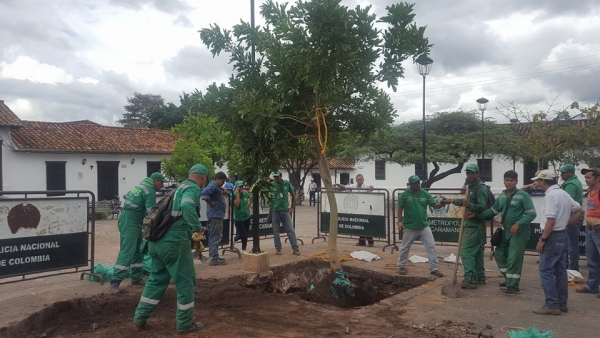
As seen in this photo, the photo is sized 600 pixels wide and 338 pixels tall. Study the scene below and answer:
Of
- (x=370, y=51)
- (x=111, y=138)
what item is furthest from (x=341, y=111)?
(x=111, y=138)

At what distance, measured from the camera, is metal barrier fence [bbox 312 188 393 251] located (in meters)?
10.8

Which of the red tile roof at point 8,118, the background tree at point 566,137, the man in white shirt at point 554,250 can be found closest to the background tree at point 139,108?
the red tile roof at point 8,118

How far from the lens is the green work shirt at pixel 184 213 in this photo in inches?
206

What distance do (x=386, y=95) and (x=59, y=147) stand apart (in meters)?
21.9

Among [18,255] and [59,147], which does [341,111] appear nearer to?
[18,255]

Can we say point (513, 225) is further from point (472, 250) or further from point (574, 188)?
point (574, 188)

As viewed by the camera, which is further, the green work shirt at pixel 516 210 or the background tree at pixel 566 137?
the background tree at pixel 566 137

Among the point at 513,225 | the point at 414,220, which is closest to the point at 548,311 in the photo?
the point at 513,225

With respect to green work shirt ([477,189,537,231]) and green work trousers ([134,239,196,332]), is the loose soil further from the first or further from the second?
green work shirt ([477,189,537,231])

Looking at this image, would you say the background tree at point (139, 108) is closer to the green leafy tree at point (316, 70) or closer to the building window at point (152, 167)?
the building window at point (152, 167)

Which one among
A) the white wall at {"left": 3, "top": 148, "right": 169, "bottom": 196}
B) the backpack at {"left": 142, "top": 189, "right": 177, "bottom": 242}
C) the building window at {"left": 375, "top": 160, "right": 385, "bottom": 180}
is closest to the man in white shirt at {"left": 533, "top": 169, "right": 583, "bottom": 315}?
the backpack at {"left": 142, "top": 189, "right": 177, "bottom": 242}

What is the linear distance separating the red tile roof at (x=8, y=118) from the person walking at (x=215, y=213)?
58.2ft

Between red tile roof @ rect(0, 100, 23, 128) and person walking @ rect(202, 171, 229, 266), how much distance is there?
1774 cm

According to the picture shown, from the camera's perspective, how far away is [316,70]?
262 inches
